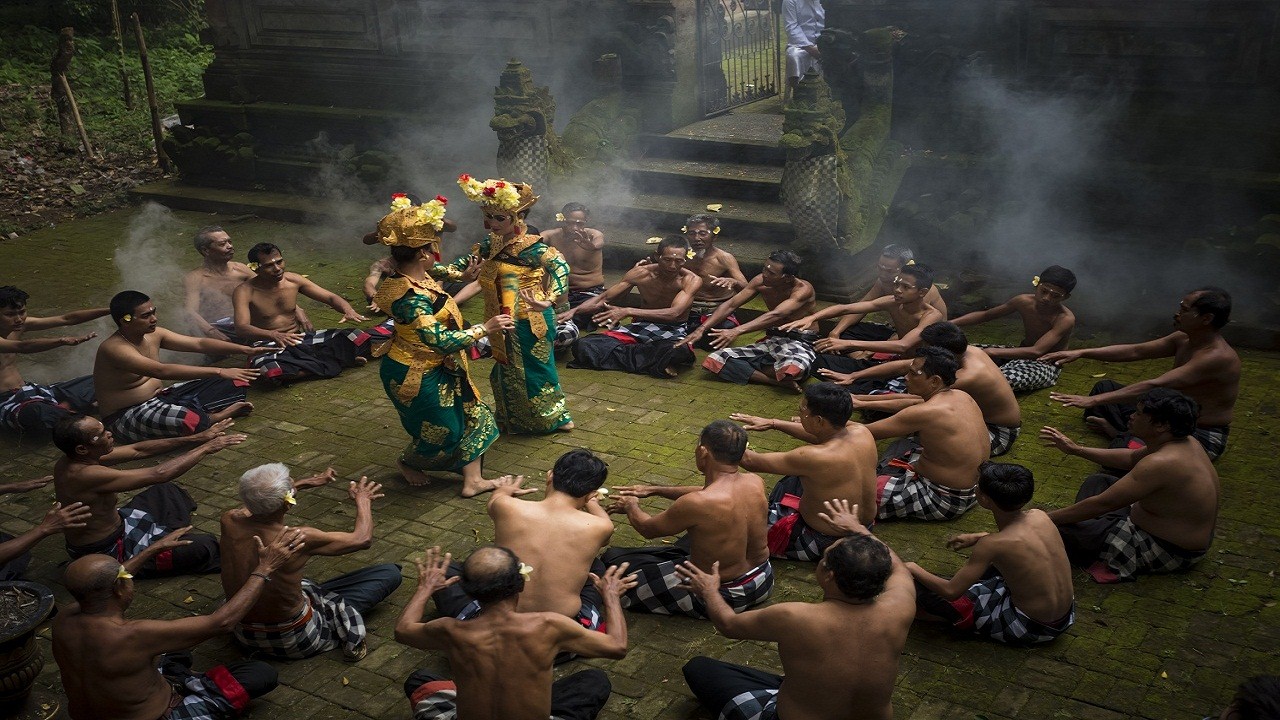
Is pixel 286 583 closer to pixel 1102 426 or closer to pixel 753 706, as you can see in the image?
pixel 753 706

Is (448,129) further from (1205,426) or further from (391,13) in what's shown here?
(1205,426)

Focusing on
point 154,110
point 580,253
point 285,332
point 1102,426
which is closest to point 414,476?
point 285,332

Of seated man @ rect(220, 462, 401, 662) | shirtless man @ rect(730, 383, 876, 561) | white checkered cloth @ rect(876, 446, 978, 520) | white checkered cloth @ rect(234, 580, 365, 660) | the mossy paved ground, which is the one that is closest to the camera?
the mossy paved ground

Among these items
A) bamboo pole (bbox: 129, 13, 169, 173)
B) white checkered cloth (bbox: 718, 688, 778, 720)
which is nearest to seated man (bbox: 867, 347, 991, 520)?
white checkered cloth (bbox: 718, 688, 778, 720)

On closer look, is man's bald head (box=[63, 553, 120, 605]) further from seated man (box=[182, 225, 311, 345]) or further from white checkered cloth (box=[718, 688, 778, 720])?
seated man (box=[182, 225, 311, 345])

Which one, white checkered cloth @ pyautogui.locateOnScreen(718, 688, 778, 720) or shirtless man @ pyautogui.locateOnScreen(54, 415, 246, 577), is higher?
shirtless man @ pyautogui.locateOnScreen(54, 415, 246, 577)

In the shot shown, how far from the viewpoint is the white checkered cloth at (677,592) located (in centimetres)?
588

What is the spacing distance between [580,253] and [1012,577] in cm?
616

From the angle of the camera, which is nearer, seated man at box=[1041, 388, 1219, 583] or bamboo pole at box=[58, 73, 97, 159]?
seated man at box=[1041, 388, 1219, 583]

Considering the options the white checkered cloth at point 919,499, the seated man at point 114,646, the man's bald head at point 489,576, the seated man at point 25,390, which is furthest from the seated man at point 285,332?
the man's bald head at point 489,576

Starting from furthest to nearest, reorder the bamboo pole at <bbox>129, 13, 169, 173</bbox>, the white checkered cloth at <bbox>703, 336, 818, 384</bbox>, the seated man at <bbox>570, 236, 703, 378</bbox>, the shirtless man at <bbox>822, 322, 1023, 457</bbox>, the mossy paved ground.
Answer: the bamboo pole at <bbox>129, 13, 169, 173</bbox> < the seated man at <bbox>570, 236, 703, 378</bbox> < the white checkered cloth at <bbox>703, 336, 818, 384</bbox> < the shirtless man at <bbox>822, 322, 1023, 457</bbox> < the mossy paved ground

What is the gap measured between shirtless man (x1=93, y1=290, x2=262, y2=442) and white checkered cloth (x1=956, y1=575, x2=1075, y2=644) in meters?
5.50

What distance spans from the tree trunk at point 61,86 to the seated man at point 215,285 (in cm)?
871

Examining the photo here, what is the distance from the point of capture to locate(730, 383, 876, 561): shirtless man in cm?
604
